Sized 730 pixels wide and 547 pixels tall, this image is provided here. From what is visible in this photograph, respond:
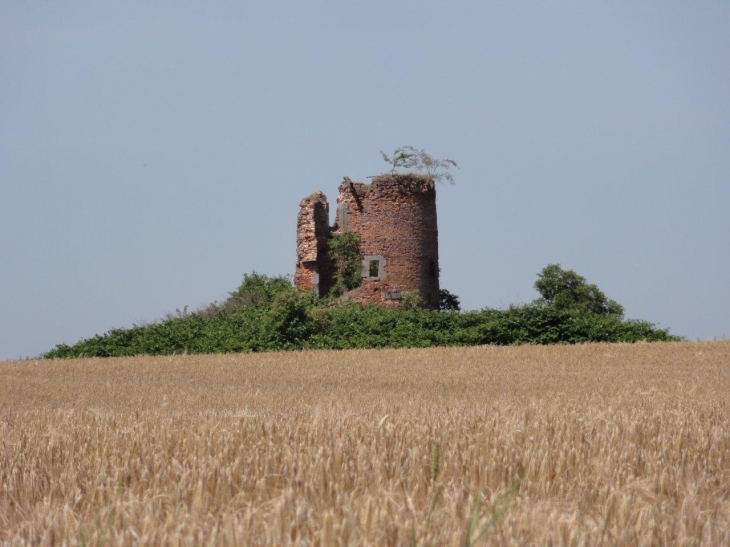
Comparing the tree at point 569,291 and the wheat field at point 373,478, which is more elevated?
the tree at point 569,291

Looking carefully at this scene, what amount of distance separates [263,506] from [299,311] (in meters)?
25.3

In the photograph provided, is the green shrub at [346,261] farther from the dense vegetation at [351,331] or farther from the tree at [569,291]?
the tree at [569,291]

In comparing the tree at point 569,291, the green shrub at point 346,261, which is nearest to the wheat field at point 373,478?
the green shrub at point 346,261

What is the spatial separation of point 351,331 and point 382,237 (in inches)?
300

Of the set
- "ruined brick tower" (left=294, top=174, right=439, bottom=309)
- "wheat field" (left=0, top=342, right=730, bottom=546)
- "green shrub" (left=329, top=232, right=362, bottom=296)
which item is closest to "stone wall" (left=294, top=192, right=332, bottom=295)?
"ruined brick tower" (left=294, top=174, right=439, bottom=309)

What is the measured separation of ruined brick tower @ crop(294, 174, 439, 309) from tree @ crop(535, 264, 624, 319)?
10.9 meters

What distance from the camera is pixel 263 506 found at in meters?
3.37

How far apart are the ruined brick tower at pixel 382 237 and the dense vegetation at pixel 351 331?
10.6ft

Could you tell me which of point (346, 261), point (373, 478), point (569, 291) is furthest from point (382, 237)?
point (373, 478)

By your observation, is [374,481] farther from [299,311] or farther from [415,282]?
[415,282]

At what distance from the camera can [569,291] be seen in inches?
1781

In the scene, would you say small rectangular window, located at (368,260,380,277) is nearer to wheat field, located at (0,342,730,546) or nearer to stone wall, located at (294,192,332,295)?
stone wall, located at (294,192,332,295)

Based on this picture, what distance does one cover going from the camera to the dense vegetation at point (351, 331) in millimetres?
28297

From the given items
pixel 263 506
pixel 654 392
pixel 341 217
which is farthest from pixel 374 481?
pixel 341 217
